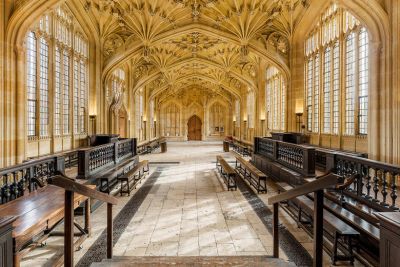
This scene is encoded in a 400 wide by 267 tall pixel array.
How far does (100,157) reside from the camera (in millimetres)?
8617

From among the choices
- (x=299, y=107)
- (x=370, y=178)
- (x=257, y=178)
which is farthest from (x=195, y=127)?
(x=370, y=178)

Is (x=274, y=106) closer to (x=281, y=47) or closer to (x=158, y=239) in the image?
(x=281, y=47)

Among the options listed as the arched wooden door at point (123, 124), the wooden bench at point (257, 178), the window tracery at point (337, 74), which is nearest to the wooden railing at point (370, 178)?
the wooden bench at point (257, 178)

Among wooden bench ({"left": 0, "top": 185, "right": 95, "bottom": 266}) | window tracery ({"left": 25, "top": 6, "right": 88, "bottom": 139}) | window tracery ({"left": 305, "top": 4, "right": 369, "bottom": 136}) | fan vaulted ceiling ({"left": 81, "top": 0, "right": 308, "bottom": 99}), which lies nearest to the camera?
wooden bench ({"left": 0, "top": 185, "right": 95, "bottom": 266})

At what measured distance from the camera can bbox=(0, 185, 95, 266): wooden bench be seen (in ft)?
9.39

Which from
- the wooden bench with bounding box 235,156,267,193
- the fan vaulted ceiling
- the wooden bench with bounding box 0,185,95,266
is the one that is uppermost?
the fan vaulted ceiling

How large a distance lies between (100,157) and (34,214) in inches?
212

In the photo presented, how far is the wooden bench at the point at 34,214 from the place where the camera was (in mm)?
2862

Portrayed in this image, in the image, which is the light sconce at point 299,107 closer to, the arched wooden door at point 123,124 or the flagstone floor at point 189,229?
the flagstone floor at point 189,229

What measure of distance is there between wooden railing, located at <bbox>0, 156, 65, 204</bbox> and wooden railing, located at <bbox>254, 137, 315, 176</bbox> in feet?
19.7

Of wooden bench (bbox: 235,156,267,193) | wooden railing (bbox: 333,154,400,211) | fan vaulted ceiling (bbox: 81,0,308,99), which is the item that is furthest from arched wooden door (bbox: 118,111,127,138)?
wooden railing (bbox: 333,154,400,211)

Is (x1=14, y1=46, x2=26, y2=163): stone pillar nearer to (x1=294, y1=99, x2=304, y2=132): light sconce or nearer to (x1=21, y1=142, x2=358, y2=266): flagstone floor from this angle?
(x1=21, y1=142, x2=358, y2=266): flagstone floor

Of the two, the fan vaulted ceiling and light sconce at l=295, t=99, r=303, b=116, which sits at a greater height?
the fan vaulted ceiling

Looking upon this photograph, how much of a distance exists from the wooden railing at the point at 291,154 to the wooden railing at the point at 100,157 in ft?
19.3
